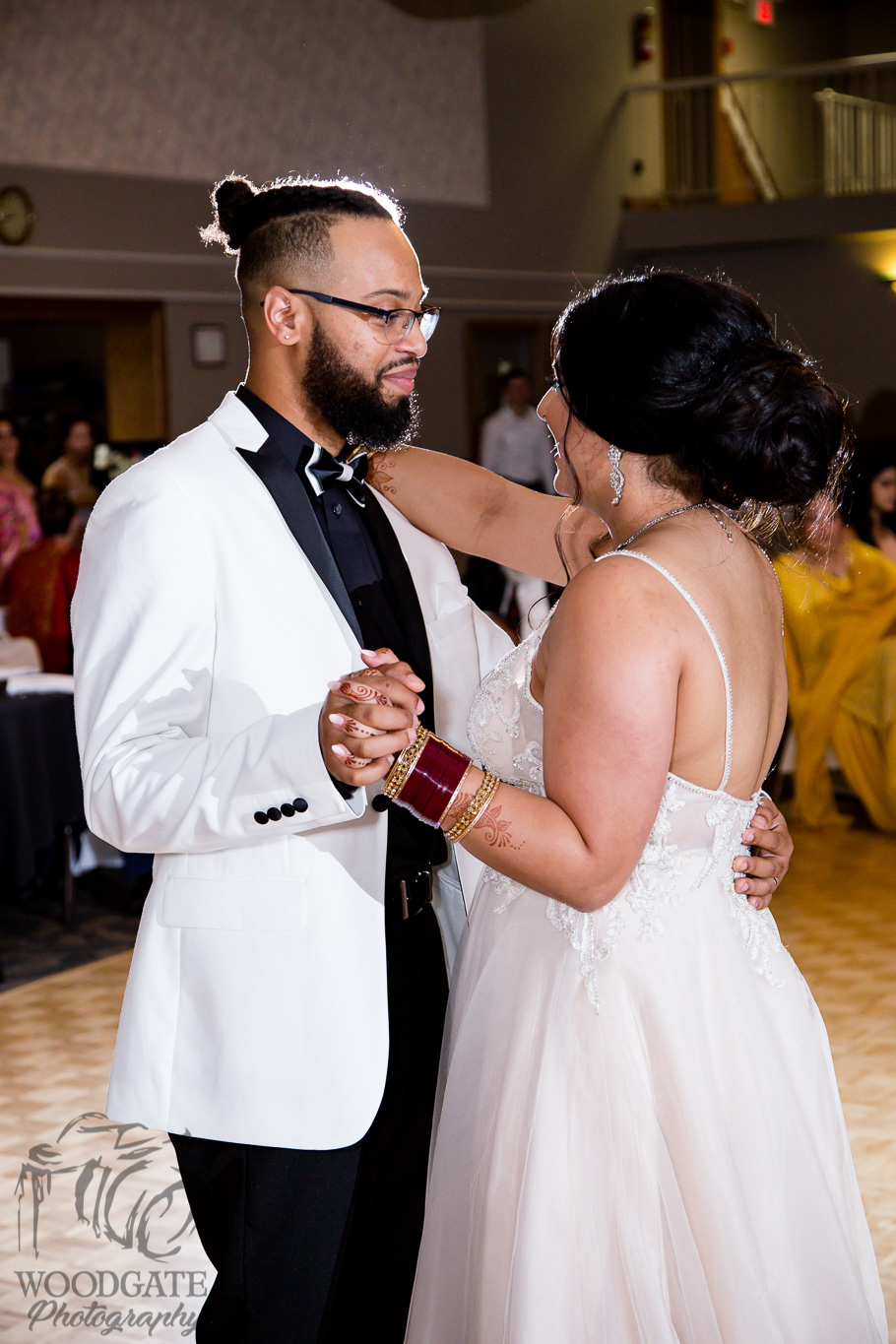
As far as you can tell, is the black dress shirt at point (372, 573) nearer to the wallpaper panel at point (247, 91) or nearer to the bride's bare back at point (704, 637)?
the bride's bare back at point (704, 637)

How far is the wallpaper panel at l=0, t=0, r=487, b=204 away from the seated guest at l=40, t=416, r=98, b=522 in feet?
5.49

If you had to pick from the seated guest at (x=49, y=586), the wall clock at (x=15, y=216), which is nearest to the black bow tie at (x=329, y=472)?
the seated guest at (x=49, y=586)

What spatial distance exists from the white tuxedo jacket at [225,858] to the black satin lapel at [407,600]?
21cm

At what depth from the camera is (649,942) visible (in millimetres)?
1685

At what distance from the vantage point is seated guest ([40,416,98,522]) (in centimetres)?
905

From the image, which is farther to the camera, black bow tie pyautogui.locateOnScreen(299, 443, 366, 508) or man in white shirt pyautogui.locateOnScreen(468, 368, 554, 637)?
man in white shirt pyautogui.locateOnScreen(468, 368, 554, 637)

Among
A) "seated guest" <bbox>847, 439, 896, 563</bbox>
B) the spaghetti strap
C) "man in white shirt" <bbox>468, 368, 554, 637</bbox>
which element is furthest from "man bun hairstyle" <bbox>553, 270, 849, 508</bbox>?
"man in white shirt" <bbox>468, 368, 554, 637</bbox>

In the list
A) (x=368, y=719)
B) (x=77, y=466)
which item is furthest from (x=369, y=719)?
(x=77, y=466)

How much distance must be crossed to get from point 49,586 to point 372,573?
4.82m

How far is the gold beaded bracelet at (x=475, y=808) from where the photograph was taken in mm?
1541

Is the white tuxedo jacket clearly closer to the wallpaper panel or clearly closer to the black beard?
the black beard

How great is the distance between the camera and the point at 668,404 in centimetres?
158

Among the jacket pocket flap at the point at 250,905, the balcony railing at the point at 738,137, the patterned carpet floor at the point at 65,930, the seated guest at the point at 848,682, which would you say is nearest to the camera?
the jacket pocket flap at the point at 250,905

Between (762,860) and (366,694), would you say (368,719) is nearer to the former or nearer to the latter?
(366,694)
